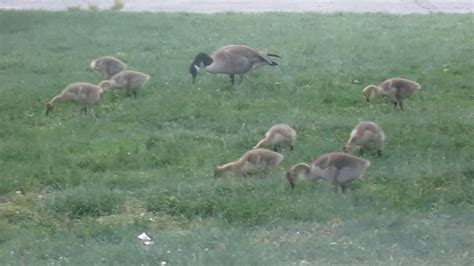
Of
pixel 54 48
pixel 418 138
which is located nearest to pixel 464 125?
pixel 418 138

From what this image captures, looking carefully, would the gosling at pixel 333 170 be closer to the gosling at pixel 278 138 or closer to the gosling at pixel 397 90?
the gosling at pixel 278 138

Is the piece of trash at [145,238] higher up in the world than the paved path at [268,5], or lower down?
higher up

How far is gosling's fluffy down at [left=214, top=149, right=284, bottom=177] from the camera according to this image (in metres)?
9.82

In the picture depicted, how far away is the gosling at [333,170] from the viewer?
9.38 m

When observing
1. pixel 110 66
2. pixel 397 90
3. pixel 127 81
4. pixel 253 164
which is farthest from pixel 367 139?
pixel 110 66

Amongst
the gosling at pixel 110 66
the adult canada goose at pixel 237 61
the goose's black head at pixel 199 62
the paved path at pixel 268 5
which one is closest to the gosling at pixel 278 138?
the adult canada goose at pixel 237 61

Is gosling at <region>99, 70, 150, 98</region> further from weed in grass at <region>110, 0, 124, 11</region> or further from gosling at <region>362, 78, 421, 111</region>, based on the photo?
weed in grass at <region>110, 0, 124, 11</region>

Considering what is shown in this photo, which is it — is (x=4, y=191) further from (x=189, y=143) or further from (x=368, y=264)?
(x=368, y=264)

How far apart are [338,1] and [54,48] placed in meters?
9.55

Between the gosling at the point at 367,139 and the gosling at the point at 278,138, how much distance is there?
536 mm

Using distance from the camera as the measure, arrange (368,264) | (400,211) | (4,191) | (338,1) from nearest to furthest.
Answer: (368,264) < (400,211) < (4,191) < (338,1)

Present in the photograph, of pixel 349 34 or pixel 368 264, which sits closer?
pixel 368 264

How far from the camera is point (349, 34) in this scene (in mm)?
17641

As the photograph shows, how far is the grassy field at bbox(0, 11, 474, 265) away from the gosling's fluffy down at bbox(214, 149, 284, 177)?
0.11 m
